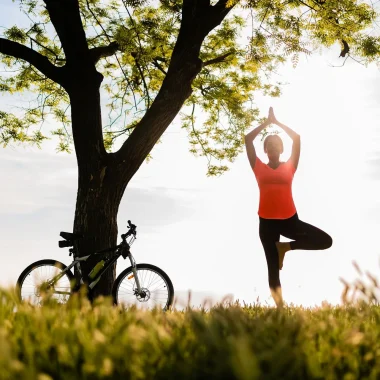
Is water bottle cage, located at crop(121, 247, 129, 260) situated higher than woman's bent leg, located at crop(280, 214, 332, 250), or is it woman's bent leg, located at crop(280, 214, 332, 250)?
woman's bent leg, located at crop(280, 214, 332, 250)

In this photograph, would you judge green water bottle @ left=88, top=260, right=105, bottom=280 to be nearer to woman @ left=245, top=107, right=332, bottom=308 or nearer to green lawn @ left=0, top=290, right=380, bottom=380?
woman @ left=245, top=107, right=332, bottom=308

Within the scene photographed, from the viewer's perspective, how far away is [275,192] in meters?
6.89

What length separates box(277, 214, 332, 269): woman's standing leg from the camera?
6988 millimetres

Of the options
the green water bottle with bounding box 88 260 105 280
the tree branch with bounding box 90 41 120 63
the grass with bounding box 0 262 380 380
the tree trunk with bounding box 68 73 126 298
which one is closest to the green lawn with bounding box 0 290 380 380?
Answer: the grass with bounding box 0 262 380 380

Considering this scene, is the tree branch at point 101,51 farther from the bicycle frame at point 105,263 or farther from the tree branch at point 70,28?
the bicycle frame at point 105,263

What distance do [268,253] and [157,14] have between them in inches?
332

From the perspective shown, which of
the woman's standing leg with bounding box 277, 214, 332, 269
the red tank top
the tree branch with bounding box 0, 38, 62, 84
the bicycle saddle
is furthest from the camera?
the tree branch with bounding box 0, 38, 62, 84

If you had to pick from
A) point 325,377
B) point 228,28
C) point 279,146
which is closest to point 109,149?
point 228,28

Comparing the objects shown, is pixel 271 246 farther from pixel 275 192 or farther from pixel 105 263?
pixel 105 263

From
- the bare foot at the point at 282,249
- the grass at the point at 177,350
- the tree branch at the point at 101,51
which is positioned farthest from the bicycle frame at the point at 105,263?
the grass at the point at 177,350

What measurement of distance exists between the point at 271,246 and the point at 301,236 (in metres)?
0.47

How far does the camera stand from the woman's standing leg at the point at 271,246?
6930 mm

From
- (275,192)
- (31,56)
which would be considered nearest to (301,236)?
(275,192)

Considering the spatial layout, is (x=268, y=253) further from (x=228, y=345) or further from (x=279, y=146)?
(x=228, y=345)
